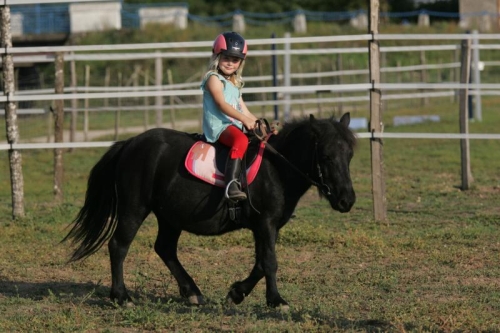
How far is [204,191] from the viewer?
21.4 feet

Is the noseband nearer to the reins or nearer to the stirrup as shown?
the reins

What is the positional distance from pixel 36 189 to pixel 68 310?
7.55 meters

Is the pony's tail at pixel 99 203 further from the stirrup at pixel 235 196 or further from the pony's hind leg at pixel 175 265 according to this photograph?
the stirrup at pixel 235 196

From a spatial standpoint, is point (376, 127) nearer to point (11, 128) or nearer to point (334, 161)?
point (334, 161)

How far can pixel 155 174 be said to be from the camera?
673 centimetres

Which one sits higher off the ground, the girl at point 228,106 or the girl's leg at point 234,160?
the girl at point 228,106

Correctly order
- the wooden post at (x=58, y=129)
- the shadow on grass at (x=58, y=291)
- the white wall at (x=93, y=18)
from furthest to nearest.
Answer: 1. the white wall at (x=93, y=18)
2. the wooden post at (x=58, y=129)
3. the shadow on grass at (x=58, y=291)

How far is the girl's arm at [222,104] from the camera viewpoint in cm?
641

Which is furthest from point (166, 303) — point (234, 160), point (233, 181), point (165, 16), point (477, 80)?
point (165, 16)

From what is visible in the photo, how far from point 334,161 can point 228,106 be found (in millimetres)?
905

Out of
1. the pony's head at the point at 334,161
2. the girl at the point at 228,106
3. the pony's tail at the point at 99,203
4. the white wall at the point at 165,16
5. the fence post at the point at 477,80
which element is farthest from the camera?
the white wall at the point at 165,16

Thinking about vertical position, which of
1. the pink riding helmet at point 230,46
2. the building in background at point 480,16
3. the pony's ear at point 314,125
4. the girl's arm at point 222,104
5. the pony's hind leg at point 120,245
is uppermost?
the building in background at point 480,16

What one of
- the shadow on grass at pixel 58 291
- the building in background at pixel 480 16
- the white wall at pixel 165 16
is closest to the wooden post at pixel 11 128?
the shadow on grass at pixel 58 291

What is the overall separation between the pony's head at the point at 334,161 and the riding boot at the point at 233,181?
55 cm
